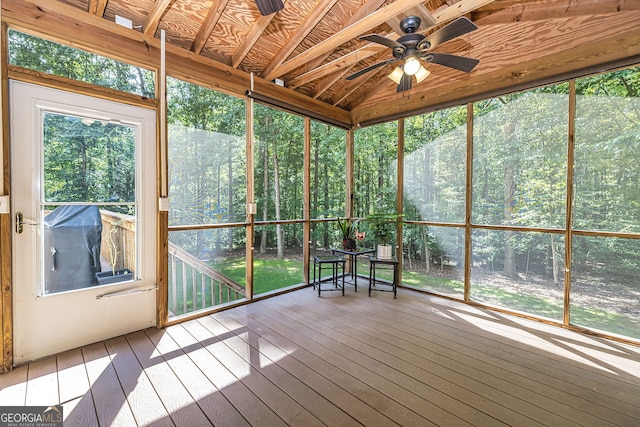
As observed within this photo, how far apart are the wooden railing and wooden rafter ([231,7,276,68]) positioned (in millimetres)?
2374

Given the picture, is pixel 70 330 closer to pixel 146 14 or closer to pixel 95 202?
pixel 95 202

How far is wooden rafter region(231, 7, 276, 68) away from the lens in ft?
9.22

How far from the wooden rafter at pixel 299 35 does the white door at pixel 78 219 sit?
1617 millimetres

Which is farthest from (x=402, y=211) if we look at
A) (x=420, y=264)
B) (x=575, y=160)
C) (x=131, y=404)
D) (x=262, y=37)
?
A: (x=131, y=404)

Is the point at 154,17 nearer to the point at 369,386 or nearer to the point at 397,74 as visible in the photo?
the point at 397,74

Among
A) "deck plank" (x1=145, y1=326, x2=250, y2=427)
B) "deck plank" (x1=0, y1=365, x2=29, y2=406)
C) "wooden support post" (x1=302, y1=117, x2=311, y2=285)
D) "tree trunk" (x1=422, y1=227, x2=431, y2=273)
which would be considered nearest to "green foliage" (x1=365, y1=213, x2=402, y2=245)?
"tree trunk" (x1=422, y1=227, x2=431, y2=273)

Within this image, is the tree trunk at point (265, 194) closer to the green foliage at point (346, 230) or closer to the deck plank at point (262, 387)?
the green foliage at point (346, 230)

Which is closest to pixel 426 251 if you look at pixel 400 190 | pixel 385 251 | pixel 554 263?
pixel 385 251

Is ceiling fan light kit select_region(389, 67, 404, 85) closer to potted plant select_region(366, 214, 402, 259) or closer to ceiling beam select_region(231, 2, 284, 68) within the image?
ceiling beam select_region(231, 2, 284, 68)

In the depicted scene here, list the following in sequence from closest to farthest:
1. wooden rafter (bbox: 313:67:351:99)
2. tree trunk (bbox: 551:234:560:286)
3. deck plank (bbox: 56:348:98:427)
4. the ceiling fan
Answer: deck plank (bbox: 56:348:98:427)
the ceiling fan
tree trunk (bbox: 551:234:560:286)
wooden rafter (bbox: 313:67:351:99)

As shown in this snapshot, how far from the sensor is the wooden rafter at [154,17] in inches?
95.6

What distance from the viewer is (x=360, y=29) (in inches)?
107

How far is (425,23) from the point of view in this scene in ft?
7.78

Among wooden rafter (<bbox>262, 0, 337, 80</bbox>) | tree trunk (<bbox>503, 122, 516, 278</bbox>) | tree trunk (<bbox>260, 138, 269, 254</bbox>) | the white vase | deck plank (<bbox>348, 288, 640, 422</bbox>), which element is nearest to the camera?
deck plank (<bbox>348, 288, 640, 422</bbox>)
